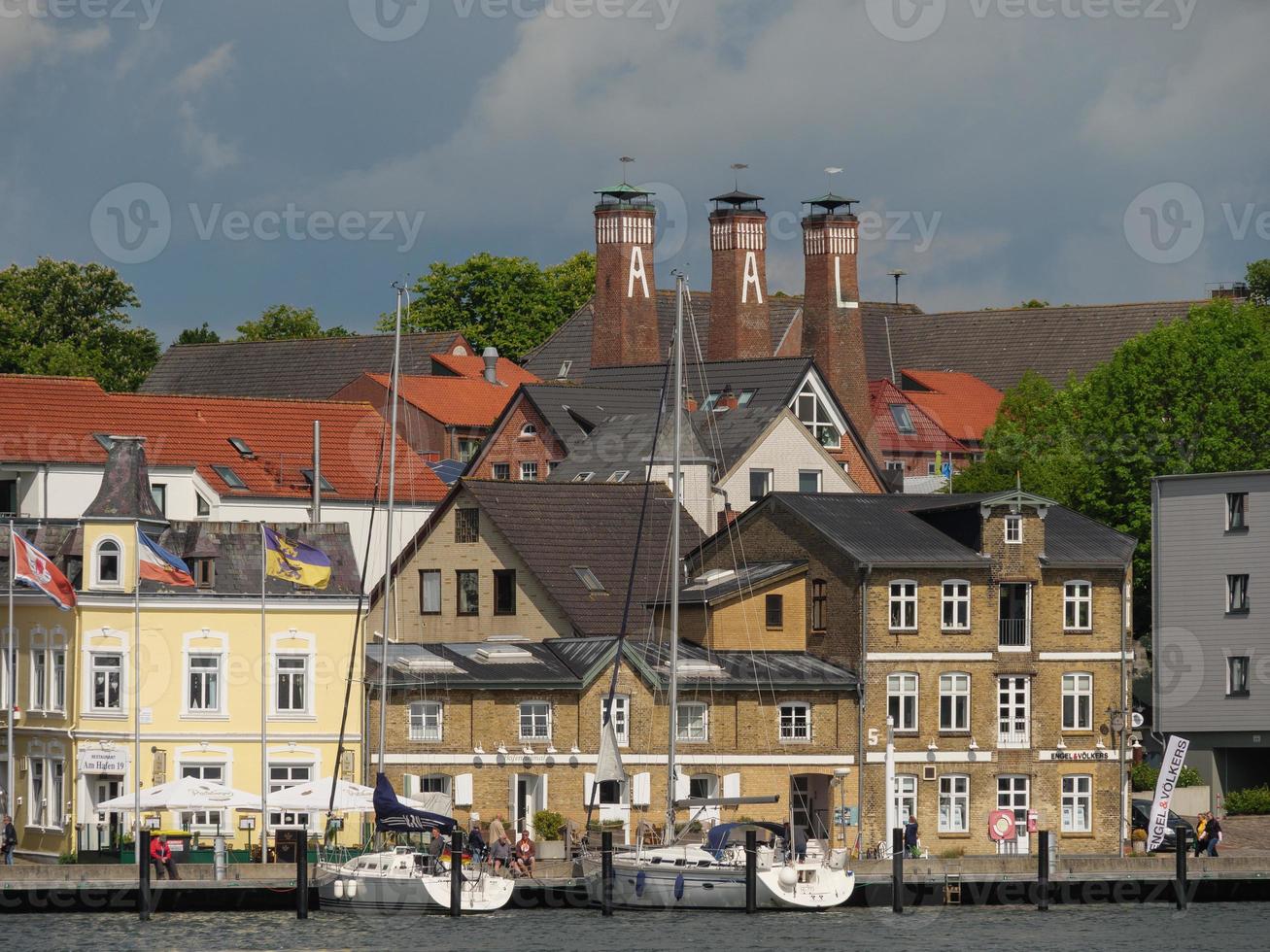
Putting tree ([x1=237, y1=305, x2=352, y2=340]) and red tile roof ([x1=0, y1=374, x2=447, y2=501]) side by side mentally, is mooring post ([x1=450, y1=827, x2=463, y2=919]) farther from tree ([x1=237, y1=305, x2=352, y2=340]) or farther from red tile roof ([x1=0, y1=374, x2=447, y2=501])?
tree ([x1=237, y1=305, x2=352, y2=340])

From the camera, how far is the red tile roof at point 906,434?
144500mm

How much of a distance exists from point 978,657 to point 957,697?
1321 millimetres

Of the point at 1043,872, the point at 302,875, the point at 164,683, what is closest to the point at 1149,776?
the point at 1043,872

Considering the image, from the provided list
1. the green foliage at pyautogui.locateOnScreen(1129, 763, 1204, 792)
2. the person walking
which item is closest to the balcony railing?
the green foliage at pyautogui.locateOnScreen(1129, 763, 1204, 792)

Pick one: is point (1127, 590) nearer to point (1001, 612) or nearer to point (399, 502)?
point (1001, 612)

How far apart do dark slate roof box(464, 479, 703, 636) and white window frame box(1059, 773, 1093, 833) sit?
1338 centimetres

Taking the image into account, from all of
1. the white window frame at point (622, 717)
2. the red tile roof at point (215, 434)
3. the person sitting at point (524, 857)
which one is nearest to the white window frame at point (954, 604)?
the white window frame at point (622, 717)

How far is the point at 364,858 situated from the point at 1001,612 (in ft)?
75.5

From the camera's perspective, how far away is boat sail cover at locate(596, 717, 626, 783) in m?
69.4

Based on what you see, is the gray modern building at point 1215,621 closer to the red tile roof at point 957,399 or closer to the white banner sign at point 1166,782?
the white banner sign at point 1166,782

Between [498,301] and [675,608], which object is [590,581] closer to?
[675,608]

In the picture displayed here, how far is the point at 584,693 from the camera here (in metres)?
74.6

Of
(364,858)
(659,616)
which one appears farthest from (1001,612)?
(364,858)

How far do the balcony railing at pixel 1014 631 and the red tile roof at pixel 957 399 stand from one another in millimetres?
66637
